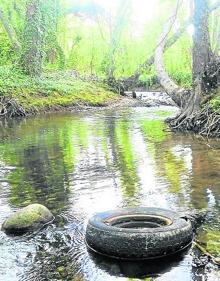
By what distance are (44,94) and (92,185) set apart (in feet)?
59.4

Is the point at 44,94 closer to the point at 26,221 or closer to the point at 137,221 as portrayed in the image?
the point at 26,221

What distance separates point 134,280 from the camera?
4367mm

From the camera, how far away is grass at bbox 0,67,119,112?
2389 cm

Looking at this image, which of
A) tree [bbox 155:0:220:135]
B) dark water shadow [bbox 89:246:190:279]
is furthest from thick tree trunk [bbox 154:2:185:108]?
dark water shadow [bbox 89:246:190:279]

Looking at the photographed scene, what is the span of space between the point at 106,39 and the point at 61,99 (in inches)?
661

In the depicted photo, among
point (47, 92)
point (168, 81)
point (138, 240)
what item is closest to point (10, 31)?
point (47, 92)

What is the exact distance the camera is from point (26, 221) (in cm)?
578

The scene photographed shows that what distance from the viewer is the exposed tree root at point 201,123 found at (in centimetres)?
1417

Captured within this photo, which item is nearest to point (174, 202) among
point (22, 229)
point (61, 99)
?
point (22, 229)

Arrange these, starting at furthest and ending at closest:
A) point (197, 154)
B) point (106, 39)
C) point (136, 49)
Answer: point (136, 49), point (106, 39), point (197, 154)

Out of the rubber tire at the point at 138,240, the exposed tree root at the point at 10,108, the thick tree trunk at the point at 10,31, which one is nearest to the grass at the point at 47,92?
the exposed tree root at the point at 10,108

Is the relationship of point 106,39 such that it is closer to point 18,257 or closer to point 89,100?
point 89,100

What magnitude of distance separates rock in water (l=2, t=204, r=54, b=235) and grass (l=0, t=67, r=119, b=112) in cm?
1768

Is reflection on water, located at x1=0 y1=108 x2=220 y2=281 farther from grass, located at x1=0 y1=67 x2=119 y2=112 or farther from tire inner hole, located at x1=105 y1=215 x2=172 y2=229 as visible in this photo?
grass, located at x1=0 y1=67 x2=119 y2=112
